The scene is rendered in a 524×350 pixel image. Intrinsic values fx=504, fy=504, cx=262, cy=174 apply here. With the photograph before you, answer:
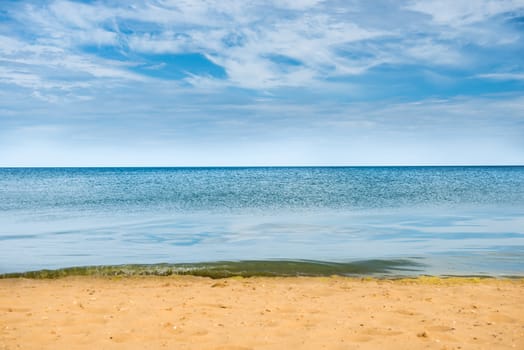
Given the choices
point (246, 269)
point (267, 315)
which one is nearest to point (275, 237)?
point (246, 269)

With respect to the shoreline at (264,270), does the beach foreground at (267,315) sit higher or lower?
higher

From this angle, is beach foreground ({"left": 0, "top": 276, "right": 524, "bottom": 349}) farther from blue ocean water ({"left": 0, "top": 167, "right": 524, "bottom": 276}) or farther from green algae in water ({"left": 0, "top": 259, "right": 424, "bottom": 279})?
blue ocean water ({"left": 0, "top": 167, "right": 524, "bottom": 276})

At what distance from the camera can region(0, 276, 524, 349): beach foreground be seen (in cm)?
655

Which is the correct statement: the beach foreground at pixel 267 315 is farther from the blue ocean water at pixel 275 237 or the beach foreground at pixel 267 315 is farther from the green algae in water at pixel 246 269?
the blue ocean water at pixel 275 237

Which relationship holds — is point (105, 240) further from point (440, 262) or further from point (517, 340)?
point (517, 340)

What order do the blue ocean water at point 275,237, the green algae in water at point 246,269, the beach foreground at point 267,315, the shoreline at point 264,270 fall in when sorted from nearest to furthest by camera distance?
the beach foreground at point 267,315 < the shoreline at point 264,270 < the green algae in water at point 246,269 < the blue ocean water at point 275,237

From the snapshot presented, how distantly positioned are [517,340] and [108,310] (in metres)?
6.05

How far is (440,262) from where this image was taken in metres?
13.8

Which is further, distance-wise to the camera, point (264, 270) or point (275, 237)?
point (275, 237)

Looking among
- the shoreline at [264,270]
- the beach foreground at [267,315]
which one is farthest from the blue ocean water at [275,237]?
the beach foreground at [267,315]

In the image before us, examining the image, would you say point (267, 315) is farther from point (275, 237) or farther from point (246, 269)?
point (275, 237)

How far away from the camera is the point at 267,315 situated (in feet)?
25.9

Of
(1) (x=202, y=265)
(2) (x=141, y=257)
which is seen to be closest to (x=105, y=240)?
(2) (x=141, y=257)

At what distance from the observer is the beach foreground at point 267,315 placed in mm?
6555
